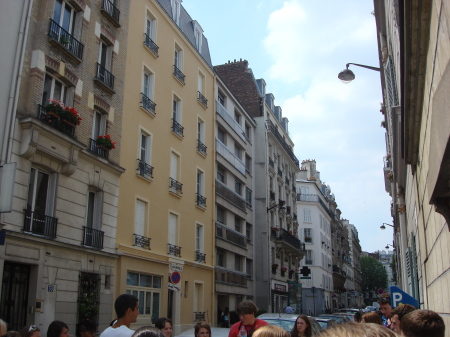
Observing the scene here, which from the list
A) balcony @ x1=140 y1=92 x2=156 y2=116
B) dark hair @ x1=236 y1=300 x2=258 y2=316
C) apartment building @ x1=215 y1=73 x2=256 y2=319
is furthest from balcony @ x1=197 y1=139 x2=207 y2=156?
dark hair @ x1=236 y1=300 x2=258 y2=316

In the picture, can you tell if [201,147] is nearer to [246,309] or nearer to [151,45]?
[151,45]

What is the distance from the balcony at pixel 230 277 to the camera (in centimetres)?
2886

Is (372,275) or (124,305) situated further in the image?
(372,275)

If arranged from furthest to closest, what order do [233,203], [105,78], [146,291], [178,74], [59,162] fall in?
[233,203] → [178,74] → [146,291] → [105,78] → [59,162]

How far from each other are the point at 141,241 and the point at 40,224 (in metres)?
6.37

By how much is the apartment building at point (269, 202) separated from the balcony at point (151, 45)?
17.5 m

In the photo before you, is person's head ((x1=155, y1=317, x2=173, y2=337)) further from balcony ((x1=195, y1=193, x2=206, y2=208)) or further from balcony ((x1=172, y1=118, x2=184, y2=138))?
balcony ((x1=195, y1=193, x2=206, y2=208))

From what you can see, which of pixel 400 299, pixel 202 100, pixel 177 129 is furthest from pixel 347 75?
pixel 202 100

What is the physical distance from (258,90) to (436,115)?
127 feet

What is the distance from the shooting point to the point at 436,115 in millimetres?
4605

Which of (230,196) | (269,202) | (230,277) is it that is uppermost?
(269,202)

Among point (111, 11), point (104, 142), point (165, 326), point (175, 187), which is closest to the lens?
point (165, 326)

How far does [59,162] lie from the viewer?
1580 centimetres

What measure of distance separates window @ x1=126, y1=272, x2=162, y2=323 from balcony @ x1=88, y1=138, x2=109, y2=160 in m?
4.95
